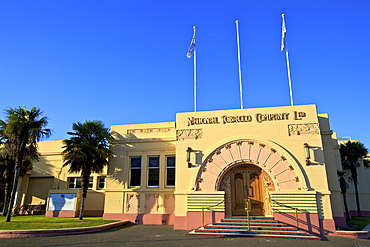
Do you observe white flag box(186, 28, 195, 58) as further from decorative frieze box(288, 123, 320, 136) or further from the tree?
the tree

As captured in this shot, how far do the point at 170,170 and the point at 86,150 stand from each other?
5.62 meters

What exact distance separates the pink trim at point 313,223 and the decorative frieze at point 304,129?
4253mm

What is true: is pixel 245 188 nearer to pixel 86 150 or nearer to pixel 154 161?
pixel 154 161

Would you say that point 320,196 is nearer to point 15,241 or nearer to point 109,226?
point 109,226

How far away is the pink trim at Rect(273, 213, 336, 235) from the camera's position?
43.1 feet

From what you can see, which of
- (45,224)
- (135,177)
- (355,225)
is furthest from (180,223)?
(355,225)

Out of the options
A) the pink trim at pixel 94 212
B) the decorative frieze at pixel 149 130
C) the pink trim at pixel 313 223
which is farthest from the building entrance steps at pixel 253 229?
the pink trim at pixel 94 212

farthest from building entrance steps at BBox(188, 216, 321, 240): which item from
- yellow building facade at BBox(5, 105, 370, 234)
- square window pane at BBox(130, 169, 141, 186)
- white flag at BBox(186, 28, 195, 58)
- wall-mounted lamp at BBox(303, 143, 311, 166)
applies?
white flag at BBox(186, 28, 195, 58)

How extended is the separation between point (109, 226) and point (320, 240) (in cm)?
1046

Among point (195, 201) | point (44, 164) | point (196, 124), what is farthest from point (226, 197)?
point (44, 164)

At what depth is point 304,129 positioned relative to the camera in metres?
14.9

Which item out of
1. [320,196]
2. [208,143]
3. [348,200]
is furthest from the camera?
[348,200]

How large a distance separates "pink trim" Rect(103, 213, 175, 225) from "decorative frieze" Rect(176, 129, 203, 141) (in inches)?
200

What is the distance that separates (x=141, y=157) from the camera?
61.3 ft
